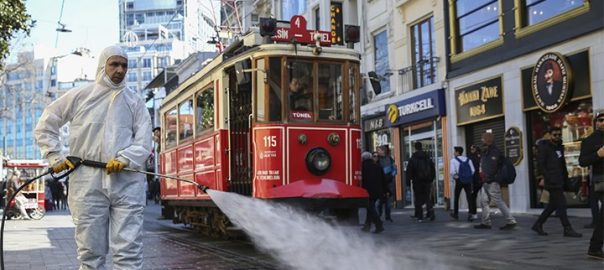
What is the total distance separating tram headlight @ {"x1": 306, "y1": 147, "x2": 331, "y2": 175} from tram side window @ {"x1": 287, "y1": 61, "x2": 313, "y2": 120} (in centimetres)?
55

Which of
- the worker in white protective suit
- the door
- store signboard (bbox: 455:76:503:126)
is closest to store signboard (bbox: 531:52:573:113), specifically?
store signboard (bbox: 455:76:503:126)

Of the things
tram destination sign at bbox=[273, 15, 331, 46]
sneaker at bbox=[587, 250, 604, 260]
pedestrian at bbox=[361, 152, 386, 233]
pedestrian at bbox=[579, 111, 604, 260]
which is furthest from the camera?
pedestrian at bbox=[361, 152, 386, 233]

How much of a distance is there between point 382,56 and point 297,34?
14.3 metres

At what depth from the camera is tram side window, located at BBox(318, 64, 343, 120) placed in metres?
10.9

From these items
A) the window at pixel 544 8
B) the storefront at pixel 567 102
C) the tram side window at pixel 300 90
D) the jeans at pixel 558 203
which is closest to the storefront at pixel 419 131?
the window at pixel 544 8

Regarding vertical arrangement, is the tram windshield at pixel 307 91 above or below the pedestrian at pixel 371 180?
above

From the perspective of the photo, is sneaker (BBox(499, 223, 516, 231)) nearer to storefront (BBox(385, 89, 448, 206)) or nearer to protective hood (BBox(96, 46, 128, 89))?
storefront (BBox(385, 89, 448, 206))

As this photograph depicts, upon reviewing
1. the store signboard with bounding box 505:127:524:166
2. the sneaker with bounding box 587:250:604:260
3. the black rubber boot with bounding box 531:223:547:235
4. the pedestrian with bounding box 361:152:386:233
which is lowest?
the sneaker with bounding box 587:250:604:260

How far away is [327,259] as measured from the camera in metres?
7.66

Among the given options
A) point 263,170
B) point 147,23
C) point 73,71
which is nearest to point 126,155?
point 263,170

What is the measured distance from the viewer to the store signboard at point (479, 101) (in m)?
17.7

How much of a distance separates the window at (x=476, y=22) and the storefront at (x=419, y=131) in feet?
5.68

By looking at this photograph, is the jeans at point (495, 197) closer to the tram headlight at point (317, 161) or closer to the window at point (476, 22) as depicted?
the tram headlight at point (317, 161)

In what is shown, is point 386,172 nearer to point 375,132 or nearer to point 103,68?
point 375,132
